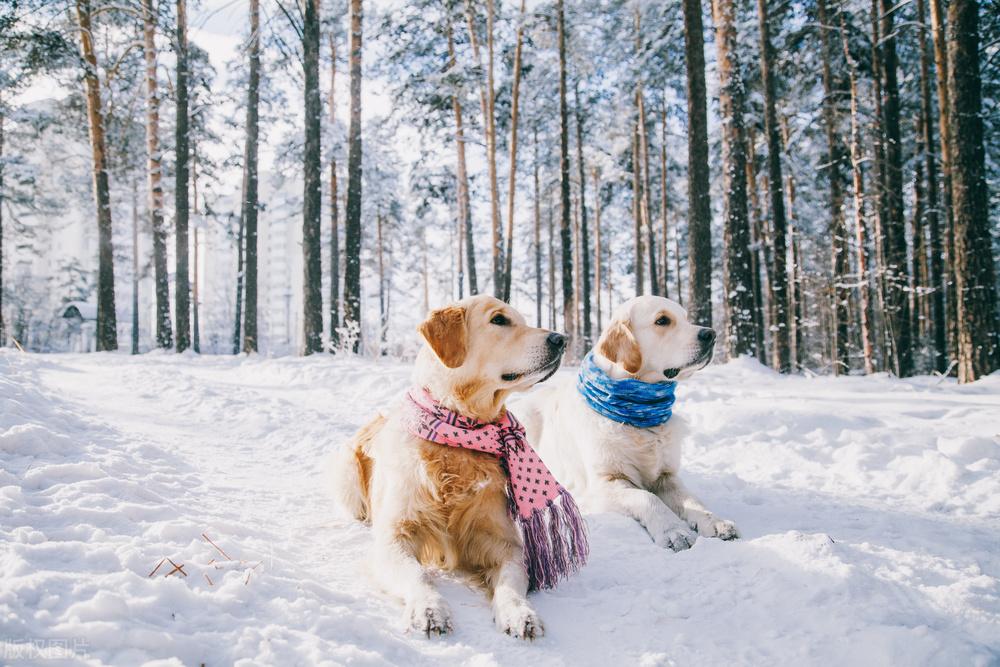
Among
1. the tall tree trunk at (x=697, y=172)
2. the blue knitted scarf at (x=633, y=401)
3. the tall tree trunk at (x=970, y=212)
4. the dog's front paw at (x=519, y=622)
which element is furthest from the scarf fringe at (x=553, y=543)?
the tall tree trunk at (x=970, y=212)

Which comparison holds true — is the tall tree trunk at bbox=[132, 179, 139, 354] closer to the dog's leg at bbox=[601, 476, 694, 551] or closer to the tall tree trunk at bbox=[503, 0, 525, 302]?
the tall tree trunk at bbox=[503, 0, 525, 302]

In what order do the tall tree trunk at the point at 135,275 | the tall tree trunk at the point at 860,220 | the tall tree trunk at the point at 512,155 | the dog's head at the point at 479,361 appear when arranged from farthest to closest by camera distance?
the tall tree trunk at the point at 135,275 → the tall tree trunk at the point at 512,155 → the tall tree trunk at the point at 860,220 → the dog's head at the point at 479,361

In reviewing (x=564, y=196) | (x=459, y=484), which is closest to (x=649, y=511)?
(x=459, y=484)

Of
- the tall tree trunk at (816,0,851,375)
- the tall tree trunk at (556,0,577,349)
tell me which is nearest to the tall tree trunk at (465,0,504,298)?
the tall tree trunk at (556,0,577,349)

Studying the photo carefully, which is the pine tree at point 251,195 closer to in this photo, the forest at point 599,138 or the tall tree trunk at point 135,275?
the forest at point 599,138

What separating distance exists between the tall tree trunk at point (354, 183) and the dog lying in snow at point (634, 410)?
32.8ft

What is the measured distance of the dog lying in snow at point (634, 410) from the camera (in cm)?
332

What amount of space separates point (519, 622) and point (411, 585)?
0.43 metres

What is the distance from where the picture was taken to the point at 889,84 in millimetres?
12383

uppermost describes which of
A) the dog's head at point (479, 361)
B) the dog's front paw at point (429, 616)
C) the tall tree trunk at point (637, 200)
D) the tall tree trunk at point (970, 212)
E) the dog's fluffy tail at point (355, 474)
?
the tall tree trunk at point (637, 200)

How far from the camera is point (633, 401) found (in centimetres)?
339

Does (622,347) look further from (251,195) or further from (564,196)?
(251,195)

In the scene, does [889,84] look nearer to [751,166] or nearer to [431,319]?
[751,166]

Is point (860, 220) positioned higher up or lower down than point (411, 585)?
higher up
